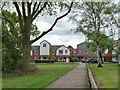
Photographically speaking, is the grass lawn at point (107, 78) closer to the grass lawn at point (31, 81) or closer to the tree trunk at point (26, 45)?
the grass lawn at point (31, 81)

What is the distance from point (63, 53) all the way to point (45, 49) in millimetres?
7526

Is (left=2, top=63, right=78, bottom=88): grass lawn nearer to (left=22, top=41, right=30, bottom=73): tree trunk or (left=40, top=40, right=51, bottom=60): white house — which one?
(left=22, top=41, right=30, bottom=73): tree trunk

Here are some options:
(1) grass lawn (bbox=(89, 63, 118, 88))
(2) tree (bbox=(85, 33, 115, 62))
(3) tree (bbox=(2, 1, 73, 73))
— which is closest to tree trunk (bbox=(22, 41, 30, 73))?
(3) tree (bbox=(2, 1, 73, 73))

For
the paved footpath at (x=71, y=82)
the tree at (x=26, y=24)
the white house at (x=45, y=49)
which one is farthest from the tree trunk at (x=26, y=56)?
the white house at (x=45, y=49)

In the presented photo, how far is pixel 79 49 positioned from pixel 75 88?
113906 mm

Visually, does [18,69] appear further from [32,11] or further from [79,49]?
[79,49]

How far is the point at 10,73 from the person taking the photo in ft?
99.7

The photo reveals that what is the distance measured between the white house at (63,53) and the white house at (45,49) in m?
5.65


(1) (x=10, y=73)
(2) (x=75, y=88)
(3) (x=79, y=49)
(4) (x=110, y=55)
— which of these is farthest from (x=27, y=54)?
(3) (x=79, y=49)

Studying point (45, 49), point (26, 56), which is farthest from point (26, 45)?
point (45, 49)

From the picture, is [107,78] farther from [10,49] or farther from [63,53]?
[63,53]

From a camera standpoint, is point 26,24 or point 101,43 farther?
point 101,43

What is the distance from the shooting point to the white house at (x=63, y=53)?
121000 millimetres

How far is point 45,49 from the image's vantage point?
119 m
